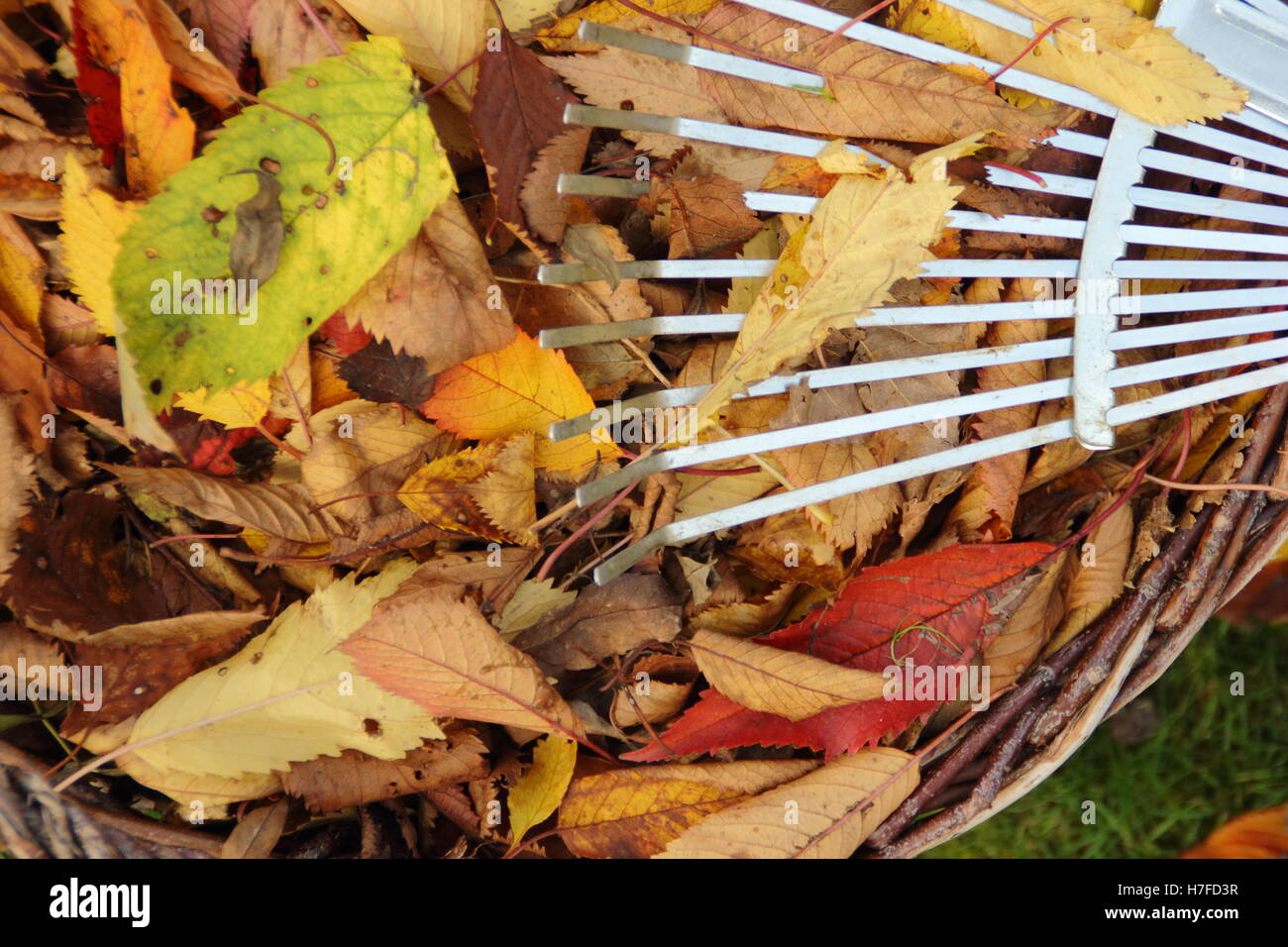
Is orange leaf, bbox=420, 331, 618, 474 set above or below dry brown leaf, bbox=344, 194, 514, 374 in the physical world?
below

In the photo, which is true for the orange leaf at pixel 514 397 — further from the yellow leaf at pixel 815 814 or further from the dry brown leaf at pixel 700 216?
the yellow leaf at pixel 815 814

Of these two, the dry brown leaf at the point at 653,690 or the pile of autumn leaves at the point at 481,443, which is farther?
the dry brown leaf at the point at 653,690

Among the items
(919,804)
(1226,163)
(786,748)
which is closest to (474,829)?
(786,748)

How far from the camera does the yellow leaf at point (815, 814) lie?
1.02 metres

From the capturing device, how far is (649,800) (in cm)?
107

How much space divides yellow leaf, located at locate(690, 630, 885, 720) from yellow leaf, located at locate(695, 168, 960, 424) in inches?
11.5

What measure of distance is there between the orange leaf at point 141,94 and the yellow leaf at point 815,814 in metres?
0.95

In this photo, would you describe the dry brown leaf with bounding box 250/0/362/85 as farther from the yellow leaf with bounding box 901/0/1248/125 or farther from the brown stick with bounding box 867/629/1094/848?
the brown stick with bounding box 867/629/1094/848

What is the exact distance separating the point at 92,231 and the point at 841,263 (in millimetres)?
802

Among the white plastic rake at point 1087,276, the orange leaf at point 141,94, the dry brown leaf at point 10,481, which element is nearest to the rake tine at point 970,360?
the white plastic rake at point 1087,276

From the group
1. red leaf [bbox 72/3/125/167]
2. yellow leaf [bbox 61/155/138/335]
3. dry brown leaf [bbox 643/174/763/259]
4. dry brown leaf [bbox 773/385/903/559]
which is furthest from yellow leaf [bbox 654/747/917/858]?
red leaf [bbox 72/3/125/167]

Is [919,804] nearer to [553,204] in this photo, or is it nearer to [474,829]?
[474,829]

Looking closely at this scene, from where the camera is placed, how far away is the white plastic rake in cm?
101
